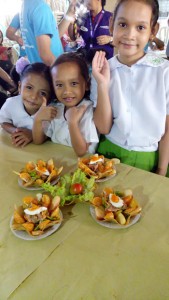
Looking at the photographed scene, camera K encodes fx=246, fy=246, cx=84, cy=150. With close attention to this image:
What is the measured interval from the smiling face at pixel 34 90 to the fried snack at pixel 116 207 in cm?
72

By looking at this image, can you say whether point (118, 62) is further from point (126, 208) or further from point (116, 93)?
point (126, 208)

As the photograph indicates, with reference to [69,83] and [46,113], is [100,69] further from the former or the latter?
[46,113]

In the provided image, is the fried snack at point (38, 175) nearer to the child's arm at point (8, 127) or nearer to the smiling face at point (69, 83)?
the smiling face at point (69, 83)

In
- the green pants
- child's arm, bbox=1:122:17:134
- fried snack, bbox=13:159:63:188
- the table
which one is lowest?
the green pants

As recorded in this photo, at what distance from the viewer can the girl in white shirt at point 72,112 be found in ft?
3.54

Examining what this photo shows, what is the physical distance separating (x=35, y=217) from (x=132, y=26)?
2.46 feet

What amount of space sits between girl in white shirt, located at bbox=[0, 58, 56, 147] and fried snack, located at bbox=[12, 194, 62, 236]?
0.54 metres

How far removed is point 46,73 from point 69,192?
0.70m

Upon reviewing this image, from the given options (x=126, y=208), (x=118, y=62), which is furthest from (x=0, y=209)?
(x=118, y=62)

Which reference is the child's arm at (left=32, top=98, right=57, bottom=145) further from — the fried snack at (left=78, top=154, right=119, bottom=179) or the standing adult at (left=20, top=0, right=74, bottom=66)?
the standing adult at (left=20, top=0, right=74, bottom=66)

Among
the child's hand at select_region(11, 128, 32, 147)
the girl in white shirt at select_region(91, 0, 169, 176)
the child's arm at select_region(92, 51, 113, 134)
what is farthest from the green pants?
the child's hand at select_region(11, 128, 32, 147)

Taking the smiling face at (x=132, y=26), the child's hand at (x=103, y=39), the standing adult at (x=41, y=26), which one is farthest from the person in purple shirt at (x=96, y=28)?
the smiling face at (x=132, y=26)

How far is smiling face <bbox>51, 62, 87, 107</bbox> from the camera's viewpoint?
112 cm

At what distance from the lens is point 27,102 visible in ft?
4.31
